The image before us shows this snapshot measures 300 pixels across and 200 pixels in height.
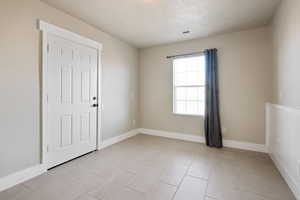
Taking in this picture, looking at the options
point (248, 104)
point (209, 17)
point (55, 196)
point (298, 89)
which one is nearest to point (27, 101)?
point (55, 196)

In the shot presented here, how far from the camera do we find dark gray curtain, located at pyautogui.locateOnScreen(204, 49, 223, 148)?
11.0 ft

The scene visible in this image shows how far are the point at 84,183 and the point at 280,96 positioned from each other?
3.16 m

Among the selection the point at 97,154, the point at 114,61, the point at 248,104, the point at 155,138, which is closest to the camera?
the point at 97,154

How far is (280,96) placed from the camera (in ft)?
7.72

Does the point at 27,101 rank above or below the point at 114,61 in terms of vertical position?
below

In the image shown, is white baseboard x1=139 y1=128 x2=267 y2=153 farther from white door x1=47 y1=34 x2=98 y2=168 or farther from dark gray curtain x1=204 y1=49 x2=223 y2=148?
white door x1=47 y1=34 x2=98 y2=168

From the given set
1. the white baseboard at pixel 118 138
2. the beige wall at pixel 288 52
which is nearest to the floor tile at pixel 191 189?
the beige wall at pixel 288 52

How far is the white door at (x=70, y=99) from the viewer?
2381 mm

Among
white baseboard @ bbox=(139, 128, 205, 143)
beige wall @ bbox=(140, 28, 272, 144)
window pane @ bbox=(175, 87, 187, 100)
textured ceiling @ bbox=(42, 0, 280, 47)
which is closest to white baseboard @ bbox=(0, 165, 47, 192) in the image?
textured ceiling @ bbox=(42, 0, 280, 47)

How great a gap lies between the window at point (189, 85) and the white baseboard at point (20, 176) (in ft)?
10.1

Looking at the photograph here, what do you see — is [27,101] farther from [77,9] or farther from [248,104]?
[248,104]

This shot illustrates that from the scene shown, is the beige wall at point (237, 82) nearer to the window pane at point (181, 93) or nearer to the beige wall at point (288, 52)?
the window pane at point (181, 93)

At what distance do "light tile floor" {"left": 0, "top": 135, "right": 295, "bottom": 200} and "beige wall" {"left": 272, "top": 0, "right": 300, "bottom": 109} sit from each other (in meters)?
1.10

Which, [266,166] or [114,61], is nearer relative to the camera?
[266,166]
